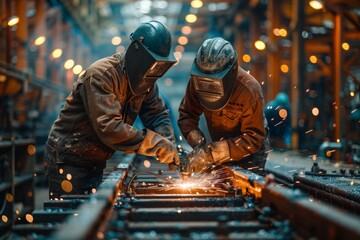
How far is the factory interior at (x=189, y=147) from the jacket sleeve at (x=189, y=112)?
0.91ft

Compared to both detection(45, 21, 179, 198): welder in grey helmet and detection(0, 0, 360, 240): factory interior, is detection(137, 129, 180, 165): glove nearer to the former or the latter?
detection(45, 21, 179, 198): welder in grey helmet

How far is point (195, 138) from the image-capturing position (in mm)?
5145

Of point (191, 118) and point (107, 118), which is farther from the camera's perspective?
point (191, 118)

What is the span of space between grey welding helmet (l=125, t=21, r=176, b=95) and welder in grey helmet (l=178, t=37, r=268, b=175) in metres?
0.31

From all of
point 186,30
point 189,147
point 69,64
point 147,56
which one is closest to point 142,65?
point 147,56

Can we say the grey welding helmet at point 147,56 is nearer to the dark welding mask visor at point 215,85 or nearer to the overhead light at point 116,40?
the dark welding mask visor at point 215,85

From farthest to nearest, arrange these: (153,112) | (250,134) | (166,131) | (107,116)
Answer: (153,112) < (166,131) < (250,134) < (107,116)

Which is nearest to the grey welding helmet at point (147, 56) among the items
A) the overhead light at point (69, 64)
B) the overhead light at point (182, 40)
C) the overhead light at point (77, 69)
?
the overhead light at point (69, 64)

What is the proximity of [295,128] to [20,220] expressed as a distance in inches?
343

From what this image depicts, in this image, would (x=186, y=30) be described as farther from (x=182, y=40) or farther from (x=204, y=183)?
(x=204, y=183)

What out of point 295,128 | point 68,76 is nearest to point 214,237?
point 295,128

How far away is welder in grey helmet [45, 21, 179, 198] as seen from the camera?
4.26m

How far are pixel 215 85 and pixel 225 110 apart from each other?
0.49 m

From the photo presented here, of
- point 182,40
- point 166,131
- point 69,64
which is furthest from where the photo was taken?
point 182,40
